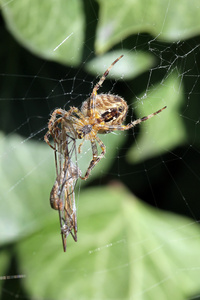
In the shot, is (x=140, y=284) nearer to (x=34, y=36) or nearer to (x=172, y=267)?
(x=172, y=267)

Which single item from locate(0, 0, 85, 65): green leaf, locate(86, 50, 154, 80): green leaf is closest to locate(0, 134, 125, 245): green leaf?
locate(86, 50, 154, 80): green leaf

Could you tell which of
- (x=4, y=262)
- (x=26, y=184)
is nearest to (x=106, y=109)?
(x=26, y=184)

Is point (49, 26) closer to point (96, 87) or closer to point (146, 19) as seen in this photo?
point (146, 19)

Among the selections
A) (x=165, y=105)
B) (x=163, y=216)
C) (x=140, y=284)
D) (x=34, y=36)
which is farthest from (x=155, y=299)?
(x=34, y=36)

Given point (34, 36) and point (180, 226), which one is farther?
point (180, 226)

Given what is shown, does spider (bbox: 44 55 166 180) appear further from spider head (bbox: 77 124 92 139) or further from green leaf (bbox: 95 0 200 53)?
green leaf (bbox: 95 0 200 53)

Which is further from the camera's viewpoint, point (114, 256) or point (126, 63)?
point (114, 256)

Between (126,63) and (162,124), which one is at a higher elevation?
(126,63)
